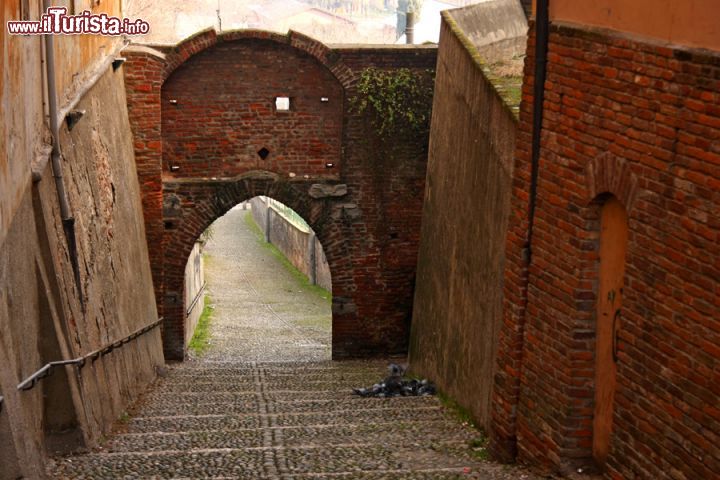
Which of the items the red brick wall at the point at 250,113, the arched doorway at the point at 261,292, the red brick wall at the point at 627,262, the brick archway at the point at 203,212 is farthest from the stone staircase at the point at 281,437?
the arched doorway at the point at 261,292

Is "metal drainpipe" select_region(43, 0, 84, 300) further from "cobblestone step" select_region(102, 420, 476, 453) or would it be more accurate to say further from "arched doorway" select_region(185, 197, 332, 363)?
"arched doorway" select_region(185, 197, 332, 363)

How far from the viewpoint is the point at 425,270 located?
14297 millimetres

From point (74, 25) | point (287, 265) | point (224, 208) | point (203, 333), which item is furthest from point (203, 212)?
point (287, 265)

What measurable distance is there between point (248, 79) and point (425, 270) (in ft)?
13.8

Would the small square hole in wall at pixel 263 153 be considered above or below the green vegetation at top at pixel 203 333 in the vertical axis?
above

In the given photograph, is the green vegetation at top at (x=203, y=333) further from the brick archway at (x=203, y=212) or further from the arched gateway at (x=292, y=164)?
the arched gateway at (x=292, y=164)

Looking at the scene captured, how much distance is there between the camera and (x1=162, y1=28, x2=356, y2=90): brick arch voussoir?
630 inches

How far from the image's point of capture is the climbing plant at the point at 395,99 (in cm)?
1631

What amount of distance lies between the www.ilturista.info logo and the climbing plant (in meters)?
3.49

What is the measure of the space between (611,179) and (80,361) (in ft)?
14.4

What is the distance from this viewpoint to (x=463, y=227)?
11.7 metres

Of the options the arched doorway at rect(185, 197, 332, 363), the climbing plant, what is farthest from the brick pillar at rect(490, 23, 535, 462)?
the arched doorway at rect(185, 197, 332, 363)

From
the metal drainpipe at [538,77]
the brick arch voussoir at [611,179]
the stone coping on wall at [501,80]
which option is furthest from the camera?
the stone coping on wall at [501,80]

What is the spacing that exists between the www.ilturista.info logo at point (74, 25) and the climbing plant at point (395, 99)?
11.5 feet
